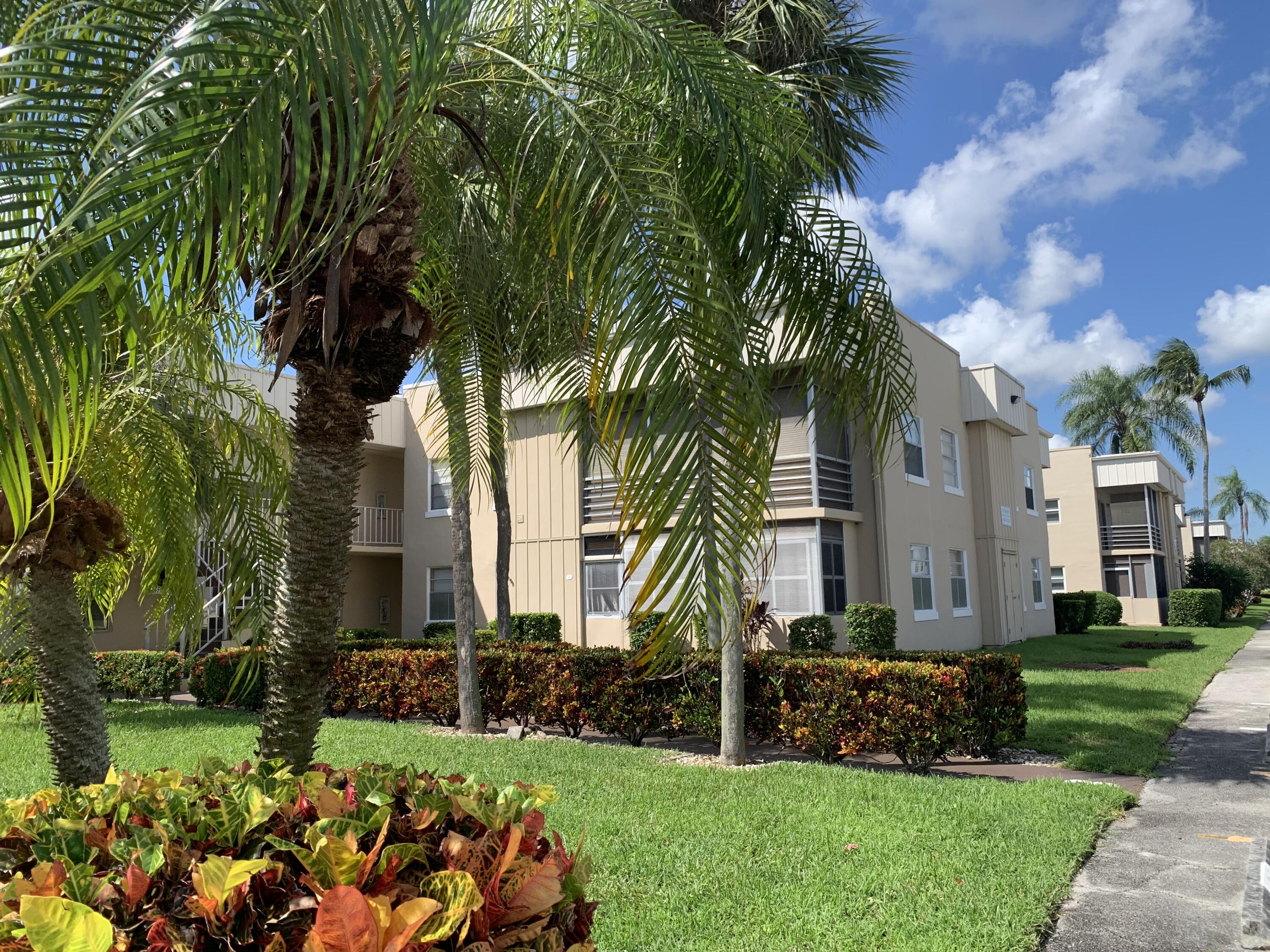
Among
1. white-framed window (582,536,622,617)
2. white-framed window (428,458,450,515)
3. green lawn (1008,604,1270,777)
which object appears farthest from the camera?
white-framed window (428,458,450,515)

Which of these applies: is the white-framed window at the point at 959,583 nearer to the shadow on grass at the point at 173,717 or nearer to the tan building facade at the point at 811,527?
the tan building facade at the point at 811,527

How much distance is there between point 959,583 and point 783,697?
14683mm

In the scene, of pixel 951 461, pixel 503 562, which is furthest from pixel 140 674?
pixel 951 461

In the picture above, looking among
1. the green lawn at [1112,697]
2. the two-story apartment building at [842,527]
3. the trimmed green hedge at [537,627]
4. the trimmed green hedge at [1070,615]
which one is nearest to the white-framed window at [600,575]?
the two-story apartment building at [842,527]

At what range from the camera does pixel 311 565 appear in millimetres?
4465

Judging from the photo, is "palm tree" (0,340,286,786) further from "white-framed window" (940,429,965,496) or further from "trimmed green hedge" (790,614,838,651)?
"white-framed window" (940,429,965,496)

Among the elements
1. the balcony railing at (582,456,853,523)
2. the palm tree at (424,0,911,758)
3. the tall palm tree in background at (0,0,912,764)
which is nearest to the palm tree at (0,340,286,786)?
the tall palm tree in background at (0,0,912,764)

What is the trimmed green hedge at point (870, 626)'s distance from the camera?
55.7ft

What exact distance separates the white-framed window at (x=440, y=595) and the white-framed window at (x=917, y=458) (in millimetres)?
11050

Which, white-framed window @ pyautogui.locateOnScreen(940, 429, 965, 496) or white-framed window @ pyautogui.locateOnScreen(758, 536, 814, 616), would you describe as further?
white-framed window @ pyautogui.locateOnScreen(940, 429, 965, 496)

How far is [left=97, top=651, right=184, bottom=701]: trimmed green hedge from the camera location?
15984 millimetres

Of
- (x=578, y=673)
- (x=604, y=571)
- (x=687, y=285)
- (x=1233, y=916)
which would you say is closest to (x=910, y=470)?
(x=604, y=571)

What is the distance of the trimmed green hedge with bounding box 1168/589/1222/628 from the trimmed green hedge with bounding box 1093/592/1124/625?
253cm

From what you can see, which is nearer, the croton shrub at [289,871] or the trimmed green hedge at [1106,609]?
the croton shrub at [289,871]
